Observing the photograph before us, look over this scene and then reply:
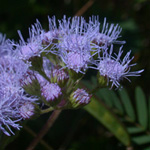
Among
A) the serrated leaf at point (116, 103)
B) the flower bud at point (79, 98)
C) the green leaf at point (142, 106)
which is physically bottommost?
Answer: the green leaf at point (142, 106)

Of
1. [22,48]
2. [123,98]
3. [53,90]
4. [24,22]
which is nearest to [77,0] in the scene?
[24,22]

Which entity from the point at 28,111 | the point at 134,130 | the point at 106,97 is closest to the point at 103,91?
the point at 106,97

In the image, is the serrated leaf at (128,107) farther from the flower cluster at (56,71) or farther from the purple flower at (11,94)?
the purple flower at (11,94)

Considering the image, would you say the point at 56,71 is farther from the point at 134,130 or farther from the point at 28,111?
the point at 134,130

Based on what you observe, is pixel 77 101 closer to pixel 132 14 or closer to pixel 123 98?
pixel 123 98

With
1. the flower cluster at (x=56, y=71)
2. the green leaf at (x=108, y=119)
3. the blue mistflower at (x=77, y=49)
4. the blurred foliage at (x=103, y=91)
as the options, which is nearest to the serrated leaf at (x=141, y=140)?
the blurred foliage at (x=103, y=91)

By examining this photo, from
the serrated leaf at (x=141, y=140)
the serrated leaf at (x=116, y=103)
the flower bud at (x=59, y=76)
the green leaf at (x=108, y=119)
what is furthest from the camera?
the serrated leaf at (x=116, y=103)
